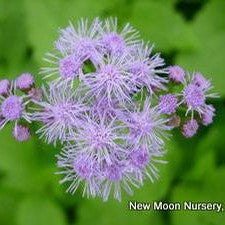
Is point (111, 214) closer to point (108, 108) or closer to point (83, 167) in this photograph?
point (83, 167)

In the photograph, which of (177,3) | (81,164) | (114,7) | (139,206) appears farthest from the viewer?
(177,3)

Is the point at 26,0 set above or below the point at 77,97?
above

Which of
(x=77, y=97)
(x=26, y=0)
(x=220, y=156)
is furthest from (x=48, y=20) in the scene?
(x=220, y=156)

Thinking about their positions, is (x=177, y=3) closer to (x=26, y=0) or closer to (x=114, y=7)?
(x=114, y=7)

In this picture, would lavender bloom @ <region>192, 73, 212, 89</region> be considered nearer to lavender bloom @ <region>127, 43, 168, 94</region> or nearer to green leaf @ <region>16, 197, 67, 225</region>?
lavender bloom @ <region>127, 43, 168, 94</region>

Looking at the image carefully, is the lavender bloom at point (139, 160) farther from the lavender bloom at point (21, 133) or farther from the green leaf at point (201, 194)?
the green leaf at point (201, 194)

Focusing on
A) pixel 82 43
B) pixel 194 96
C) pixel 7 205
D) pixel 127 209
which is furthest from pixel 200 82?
pixel 7 205

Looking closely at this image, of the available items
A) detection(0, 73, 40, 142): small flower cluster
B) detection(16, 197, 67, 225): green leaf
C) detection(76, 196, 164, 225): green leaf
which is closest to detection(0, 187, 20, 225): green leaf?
detection(16, 197, 67, 225): green leaf

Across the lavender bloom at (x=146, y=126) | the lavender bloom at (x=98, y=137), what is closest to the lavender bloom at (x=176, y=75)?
the lavender bloom at (x=146, y=126)
